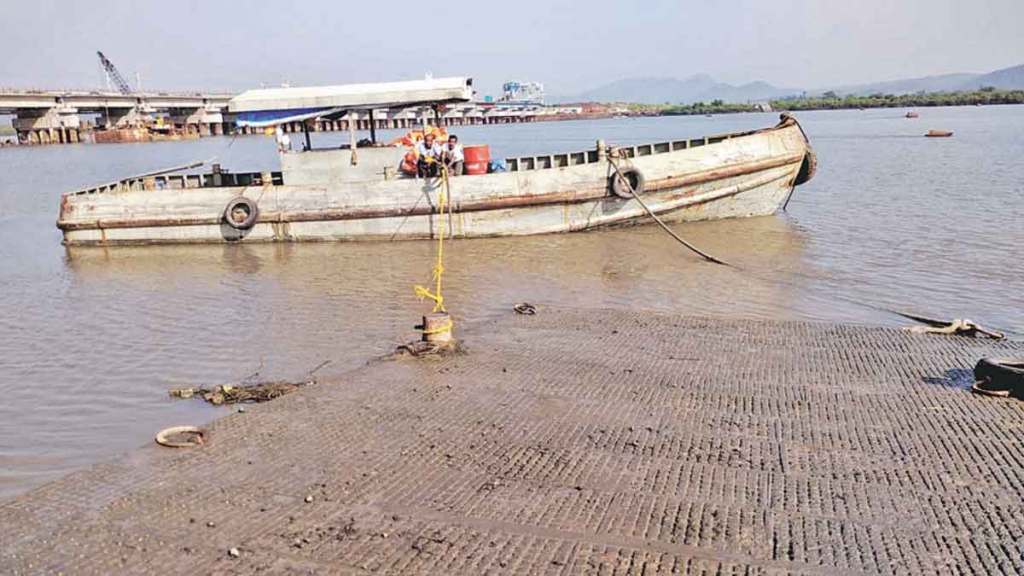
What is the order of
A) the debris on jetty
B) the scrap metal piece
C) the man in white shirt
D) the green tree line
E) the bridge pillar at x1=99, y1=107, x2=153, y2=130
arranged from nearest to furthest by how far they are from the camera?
the debris on jetty < the scrap metal piece < the man in white shirt < the bridge pillar at x1=99, y1=107, x2=153, y2=130 < the green tree line

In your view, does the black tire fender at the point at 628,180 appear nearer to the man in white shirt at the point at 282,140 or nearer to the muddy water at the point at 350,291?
the muddy water at the point at 350,291

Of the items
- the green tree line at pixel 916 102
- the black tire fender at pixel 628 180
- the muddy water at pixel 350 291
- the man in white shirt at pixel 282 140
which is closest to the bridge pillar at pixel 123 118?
the muddy water at pixel 350 291

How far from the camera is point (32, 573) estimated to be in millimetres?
3816

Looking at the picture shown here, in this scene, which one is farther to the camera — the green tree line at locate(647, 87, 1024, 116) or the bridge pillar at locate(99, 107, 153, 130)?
the green tree line at locate(647, 87, 1024, 116)

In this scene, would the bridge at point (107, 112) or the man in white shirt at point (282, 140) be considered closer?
the man in white shirt at point (282, 140)

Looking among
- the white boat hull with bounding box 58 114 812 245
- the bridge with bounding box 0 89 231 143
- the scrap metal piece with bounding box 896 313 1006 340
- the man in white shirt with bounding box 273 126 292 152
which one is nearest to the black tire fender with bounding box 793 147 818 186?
the white boat hull with bounding box 58 114 812 245

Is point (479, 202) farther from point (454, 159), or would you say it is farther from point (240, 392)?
point (240, 392)

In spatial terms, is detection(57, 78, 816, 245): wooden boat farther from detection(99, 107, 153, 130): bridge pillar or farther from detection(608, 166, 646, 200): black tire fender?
detection(99, 107, 153, 130): bridge pillar

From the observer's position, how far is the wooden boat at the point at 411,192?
15.1 metres

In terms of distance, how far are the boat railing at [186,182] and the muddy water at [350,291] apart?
1.63 m

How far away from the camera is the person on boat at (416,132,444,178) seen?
15.0 m

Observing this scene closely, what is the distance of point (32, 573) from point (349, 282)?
27.8 feet

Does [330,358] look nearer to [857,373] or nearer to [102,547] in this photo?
[102,547]

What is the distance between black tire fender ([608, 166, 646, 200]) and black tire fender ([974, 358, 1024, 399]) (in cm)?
930
